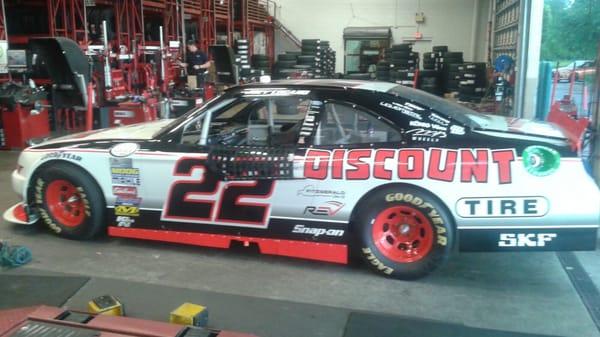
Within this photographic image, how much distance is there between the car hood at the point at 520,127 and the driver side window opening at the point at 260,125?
56.3 inches

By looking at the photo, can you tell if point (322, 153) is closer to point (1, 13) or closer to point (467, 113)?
point (467, 113)

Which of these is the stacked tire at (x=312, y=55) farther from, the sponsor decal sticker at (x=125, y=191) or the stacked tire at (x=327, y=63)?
the sponsor decal sticker at (x=125, y=191)

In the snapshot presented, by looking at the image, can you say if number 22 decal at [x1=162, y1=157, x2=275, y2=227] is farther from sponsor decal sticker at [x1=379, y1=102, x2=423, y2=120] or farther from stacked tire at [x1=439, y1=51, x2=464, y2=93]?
stacked tire at [x1=439, y1=51, x2=464, y2=93]

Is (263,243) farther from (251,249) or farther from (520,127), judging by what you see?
(520,127)

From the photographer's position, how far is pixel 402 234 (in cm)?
409

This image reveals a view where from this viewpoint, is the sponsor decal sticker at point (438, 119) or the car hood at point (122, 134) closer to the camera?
the sponsor decal sticker at point (438, 119)

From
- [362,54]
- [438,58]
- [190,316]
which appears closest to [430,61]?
[438,58]

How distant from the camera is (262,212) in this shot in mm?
4285

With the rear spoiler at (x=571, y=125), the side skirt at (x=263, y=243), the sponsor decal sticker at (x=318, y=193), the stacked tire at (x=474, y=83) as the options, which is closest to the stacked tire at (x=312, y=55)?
the stacked tire at (x=474, y=83)

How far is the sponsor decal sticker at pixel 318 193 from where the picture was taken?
4.07 meters

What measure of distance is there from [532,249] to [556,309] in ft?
1.37

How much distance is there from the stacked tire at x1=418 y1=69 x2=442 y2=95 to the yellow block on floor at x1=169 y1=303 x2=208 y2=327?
15.4 m

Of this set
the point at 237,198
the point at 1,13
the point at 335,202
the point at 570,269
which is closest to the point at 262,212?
the point at 237,198

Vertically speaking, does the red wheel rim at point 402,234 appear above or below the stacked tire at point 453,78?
below
